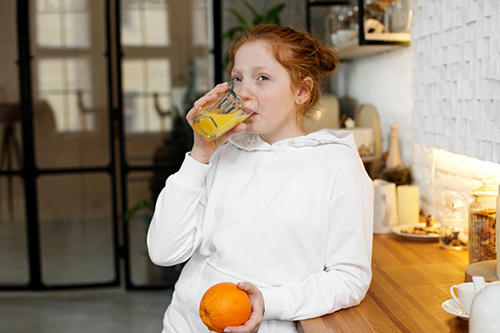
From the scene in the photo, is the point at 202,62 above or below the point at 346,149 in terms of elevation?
above

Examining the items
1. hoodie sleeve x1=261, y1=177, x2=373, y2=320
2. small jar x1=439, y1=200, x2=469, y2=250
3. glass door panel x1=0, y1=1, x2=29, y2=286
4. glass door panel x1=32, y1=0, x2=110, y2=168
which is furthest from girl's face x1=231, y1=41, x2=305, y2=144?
glass door panel x1=0, y1=1, x2=29, y2=286

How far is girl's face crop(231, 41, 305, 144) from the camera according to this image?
1408mm

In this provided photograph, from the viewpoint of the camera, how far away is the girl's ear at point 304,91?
4.89 feet

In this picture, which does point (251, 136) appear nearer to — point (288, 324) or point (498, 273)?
point (288, 324)

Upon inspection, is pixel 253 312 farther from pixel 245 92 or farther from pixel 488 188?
pixel 488 188

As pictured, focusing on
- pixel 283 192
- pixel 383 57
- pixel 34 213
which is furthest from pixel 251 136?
pixel 34 213

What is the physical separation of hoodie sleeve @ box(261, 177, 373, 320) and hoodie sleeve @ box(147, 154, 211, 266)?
0.84 feet

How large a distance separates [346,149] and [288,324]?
0.43 meters

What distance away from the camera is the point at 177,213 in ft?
4.53

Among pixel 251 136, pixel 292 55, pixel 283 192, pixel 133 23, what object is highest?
pixel 133 23

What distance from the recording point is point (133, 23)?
4.04 meters

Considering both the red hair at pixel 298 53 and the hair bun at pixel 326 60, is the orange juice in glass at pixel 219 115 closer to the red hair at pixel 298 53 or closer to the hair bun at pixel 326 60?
the red hair at pixel 298 53

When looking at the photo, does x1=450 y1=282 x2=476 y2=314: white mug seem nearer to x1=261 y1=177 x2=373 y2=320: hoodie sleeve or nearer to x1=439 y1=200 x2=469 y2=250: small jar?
x1=261 y1=177 x2=373 y2=320: hoodie sleeve

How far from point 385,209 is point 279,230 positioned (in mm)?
875
